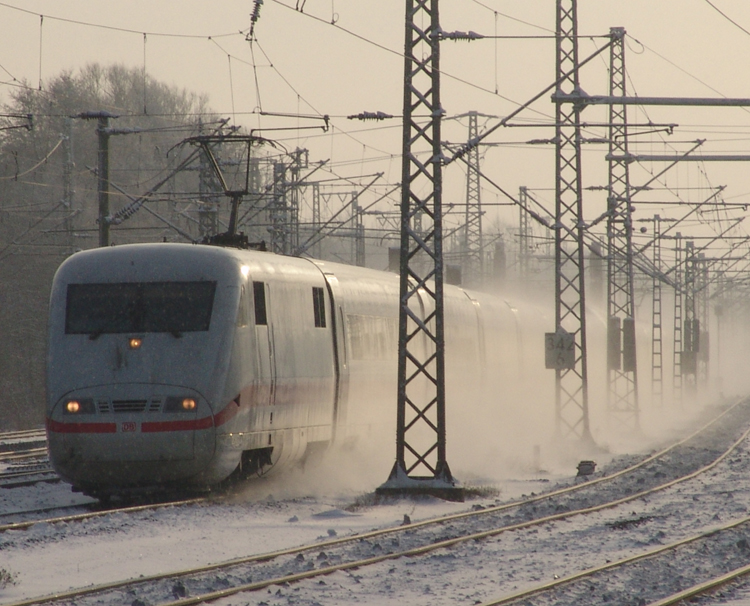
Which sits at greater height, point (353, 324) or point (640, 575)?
point (353, 324)

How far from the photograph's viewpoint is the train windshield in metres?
15.8

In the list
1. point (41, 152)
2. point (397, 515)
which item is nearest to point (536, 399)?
point (397, 515)

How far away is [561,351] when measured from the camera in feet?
92.7

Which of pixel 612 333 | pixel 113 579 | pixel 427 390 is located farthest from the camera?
pixel 612 333

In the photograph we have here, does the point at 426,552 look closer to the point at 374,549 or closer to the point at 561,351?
the point at 374,549

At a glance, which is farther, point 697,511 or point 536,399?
point 536,399

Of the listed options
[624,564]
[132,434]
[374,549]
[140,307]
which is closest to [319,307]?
[140,307]

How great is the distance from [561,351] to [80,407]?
15042mm

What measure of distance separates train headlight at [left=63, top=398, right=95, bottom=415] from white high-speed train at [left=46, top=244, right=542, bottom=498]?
0.5 inches

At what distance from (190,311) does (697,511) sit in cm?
747

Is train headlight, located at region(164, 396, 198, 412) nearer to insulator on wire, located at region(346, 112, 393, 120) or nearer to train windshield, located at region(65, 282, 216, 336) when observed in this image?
train windshield, located at region(65, 282, 216, 336)

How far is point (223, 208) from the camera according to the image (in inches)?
2424

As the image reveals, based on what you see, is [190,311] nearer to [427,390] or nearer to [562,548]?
[562,548]

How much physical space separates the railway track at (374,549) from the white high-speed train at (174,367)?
9.28ft
